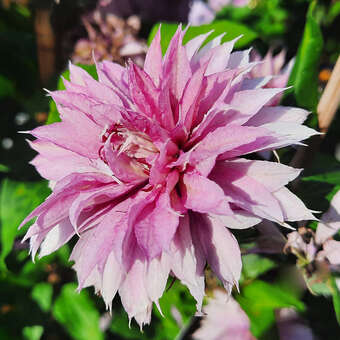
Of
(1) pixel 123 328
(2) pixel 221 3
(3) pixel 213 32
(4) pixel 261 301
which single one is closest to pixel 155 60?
(3) pixel 213 32

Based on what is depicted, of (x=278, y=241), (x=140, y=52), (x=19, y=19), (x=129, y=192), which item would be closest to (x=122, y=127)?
(x=129, y=192)

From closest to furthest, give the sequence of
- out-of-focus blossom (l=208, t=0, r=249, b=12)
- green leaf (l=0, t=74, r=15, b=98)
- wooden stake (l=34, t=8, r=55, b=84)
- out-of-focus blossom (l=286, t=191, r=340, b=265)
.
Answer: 1. out-of-focus blossom (l=286, t=191, r=340, b=265)
2. wooden stake (l=34, t=8, r=55, b=84)
3. green leaf (l=0, t=74, r=15, b=98)
4. out-of-focus blossom (l=208, t=0, r=249, b=12)

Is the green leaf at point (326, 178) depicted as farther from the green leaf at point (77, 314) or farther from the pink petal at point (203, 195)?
the green leaf at point (77, 314)

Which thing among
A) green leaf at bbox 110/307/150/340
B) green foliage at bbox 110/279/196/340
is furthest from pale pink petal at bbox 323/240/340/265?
green leaf at bbox 110/307/150/340

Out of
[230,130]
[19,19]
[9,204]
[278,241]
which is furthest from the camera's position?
[19,19]

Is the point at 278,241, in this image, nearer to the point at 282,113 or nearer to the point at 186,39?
the point at 282,113

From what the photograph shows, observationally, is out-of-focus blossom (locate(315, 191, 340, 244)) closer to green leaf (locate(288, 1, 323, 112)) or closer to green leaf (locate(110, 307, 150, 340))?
green leaf (locate(288, 1, 323, 112))

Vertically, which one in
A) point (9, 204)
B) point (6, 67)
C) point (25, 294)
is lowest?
point (25, 294)
